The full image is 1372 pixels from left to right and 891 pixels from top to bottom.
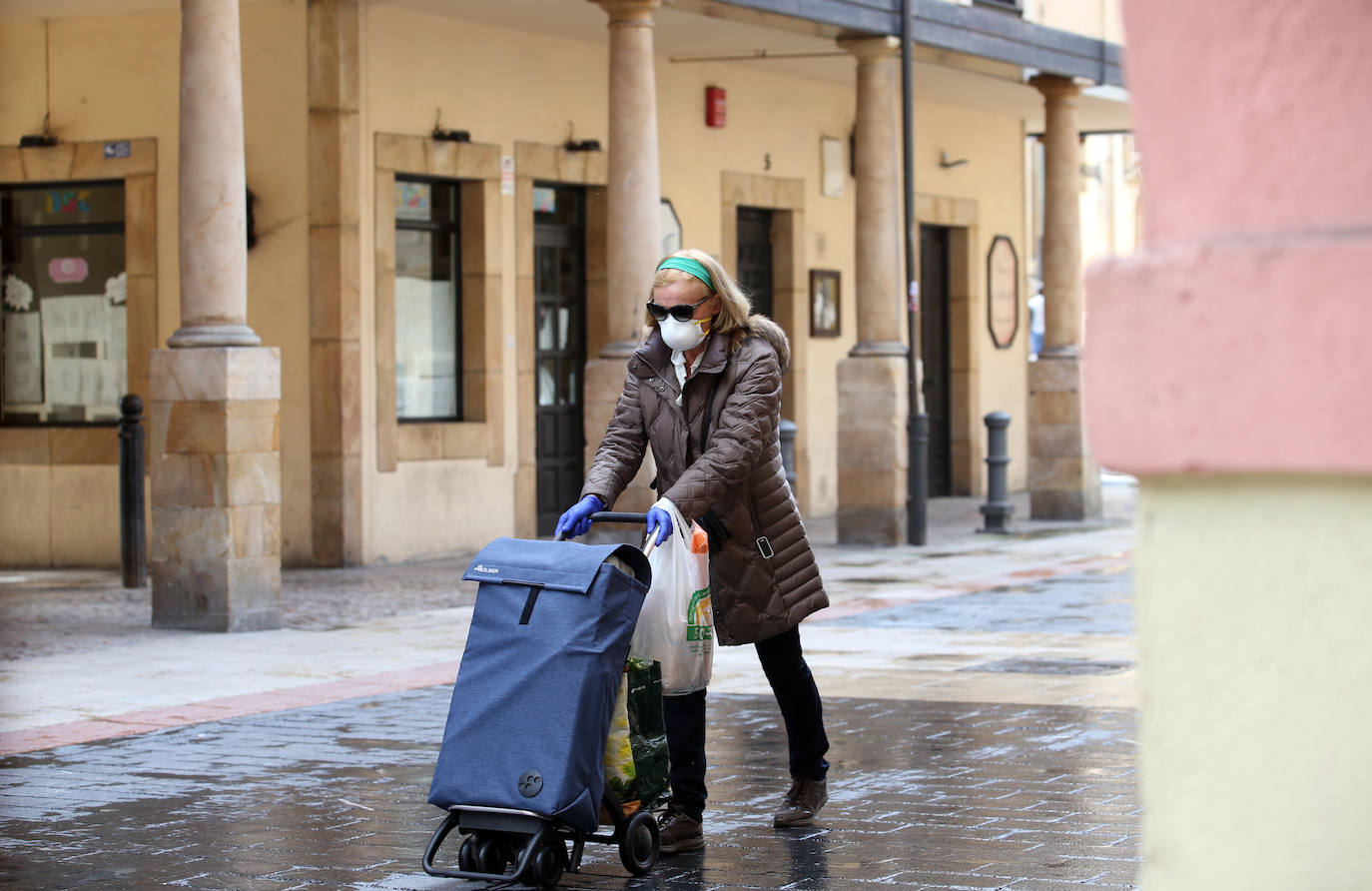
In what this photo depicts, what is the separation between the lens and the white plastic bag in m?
5.26

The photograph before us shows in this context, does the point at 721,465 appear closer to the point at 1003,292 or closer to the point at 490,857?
the point at 490,857

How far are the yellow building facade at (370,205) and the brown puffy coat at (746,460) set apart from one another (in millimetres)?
8308

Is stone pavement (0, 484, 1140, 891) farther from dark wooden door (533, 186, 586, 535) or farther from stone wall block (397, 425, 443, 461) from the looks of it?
dark wooden door (533, 186, 586, 535)

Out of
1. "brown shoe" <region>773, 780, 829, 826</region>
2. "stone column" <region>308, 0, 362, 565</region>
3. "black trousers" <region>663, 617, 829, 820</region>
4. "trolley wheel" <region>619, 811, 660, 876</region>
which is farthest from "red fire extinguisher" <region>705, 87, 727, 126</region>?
"trolley wheel" <region>619, 811, 660, 876</region>

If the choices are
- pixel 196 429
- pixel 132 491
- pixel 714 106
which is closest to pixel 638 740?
pixel 196 429

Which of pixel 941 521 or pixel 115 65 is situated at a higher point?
pixel 115 65

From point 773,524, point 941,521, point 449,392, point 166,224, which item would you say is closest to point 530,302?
point 449,392

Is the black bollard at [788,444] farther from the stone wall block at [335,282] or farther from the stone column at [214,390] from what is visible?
the stone column at [214,390]

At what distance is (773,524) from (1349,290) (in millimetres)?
3626

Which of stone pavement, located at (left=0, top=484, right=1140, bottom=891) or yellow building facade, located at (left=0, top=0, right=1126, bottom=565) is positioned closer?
stone pavement, located at (left=0, top=484, right=1140, bottom=891)

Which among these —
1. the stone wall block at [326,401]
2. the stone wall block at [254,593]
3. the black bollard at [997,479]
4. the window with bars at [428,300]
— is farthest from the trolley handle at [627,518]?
the black bollard at [997,479]

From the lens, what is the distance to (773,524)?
221 inches

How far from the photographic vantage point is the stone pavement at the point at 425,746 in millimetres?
5328

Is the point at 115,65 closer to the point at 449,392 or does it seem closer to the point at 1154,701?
the point at 449,392
